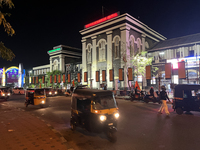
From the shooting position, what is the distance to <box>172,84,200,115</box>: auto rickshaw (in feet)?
34.2

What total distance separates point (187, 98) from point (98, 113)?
25.4 feet

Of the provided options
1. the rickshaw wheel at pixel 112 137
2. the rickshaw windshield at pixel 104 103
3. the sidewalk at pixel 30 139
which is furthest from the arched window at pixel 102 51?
the rickshaw wheel at pixel 112 137

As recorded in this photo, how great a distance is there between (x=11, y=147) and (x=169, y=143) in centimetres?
525

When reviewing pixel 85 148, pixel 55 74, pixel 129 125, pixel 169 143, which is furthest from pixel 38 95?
pixel 55 74

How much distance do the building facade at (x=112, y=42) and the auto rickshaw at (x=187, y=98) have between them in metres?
20.8

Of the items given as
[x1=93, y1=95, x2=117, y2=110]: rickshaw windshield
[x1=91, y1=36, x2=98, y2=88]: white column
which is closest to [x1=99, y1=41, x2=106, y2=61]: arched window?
[x1=91, y1=36, x2=98, y2=88]: white column

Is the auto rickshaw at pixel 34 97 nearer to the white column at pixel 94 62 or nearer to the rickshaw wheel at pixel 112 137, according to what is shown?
the rickshaw wheel at pixel 112 137

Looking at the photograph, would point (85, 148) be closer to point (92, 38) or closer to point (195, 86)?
point (195, 86)

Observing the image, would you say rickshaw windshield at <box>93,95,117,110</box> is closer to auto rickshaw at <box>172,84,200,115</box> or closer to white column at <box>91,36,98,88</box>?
auto rickshaw at <box>172,84,200,115</box>

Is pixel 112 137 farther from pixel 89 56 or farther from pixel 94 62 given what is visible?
pixel 89 56

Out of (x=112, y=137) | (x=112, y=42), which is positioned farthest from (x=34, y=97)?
(x=112, y=42)

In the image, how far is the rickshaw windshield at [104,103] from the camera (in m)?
5.91

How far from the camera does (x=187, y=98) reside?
35.0 feet

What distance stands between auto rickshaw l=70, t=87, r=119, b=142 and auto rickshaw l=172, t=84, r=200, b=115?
680 cm
